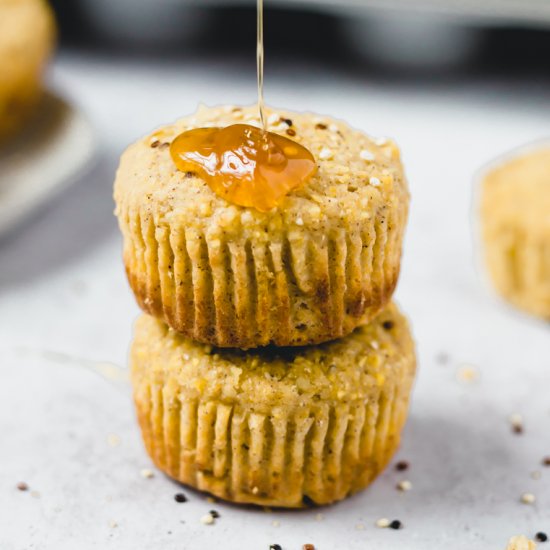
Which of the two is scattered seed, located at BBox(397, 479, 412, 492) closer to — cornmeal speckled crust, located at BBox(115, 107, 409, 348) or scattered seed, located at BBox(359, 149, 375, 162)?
cornmeal speckled crust, located at BBox(115, 107, 409, 348)

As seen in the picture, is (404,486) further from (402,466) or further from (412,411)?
(412,411)

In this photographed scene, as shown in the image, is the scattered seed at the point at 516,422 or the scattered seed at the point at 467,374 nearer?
the scattered seed at the point at 516,422

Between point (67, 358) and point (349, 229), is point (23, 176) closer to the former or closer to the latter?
point (67, 358)

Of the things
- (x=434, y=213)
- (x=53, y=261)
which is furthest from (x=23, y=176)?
(x=434, y=213)

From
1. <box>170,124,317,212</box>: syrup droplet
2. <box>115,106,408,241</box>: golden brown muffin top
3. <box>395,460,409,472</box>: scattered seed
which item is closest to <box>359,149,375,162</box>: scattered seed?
<box>115,106,408,241</box>: golden brown muffin top

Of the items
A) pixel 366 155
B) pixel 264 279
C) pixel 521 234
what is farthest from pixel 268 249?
pixel 521 234

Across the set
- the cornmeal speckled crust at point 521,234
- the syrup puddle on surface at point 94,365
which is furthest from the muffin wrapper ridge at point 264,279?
the cornmeal speckled crust at point 521,234

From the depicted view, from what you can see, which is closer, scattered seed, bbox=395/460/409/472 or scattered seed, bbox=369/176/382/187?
scattered seed, bbox=369/176/382/187

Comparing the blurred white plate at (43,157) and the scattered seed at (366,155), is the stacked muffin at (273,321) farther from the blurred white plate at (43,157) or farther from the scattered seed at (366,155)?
the blurred white plate at (43,157)
